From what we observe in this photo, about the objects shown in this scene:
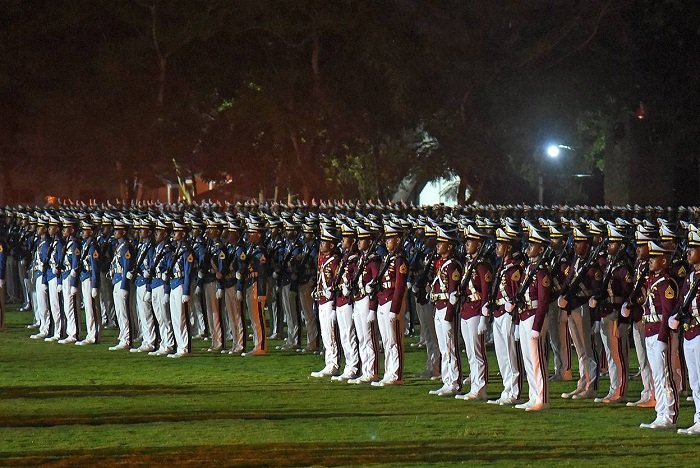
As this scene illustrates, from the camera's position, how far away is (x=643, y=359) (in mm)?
15852

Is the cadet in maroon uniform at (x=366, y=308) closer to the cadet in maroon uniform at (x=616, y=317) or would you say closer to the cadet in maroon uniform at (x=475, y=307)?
the cadet in maroon uniform at (x=475, y=307)

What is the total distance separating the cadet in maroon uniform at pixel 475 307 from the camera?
1602 cm

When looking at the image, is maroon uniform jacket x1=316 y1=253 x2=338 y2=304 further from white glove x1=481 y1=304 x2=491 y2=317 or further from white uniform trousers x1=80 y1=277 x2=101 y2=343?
white uniform trousers x1=80 y1=277 x2=101 y2=343

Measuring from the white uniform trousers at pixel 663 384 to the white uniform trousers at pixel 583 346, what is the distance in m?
2.57

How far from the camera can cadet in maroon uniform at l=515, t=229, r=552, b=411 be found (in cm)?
1523

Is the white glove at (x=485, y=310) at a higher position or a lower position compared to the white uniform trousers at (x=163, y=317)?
lower

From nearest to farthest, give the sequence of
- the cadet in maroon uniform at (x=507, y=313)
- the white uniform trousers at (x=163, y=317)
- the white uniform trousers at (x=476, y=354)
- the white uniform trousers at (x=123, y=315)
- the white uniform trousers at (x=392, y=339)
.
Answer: the cadet in maroon uniform at (x=507, y=313) → the white uniform trousers at (x=476, y=354) → the white uniform trousers at (x=392, y=339) → the white uniform trousers at (x=163, y=317) → the white uniform trousers at (x=123, y=315)

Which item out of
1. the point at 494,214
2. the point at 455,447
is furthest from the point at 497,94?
the point at 455,447

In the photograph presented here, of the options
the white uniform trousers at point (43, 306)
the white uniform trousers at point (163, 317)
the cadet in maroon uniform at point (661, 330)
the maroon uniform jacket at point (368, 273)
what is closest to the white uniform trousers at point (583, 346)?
the maroon uniform jacket at point (368, 273)

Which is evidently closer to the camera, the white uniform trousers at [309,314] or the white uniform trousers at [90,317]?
the white uniform trousers at [309,314]

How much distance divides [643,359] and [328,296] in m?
4.58

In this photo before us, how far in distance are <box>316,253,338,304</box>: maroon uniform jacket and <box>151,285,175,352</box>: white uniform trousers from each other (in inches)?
149

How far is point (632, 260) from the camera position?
1709 centimetres

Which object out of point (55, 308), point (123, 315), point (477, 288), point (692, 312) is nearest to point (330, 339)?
point (477, 288)
